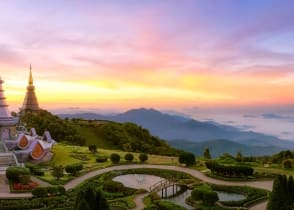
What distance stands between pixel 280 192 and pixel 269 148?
14526 cm

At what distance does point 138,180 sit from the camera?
154 feet

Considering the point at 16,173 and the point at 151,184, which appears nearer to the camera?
the point at 16,173

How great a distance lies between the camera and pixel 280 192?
Result: 29.0 m

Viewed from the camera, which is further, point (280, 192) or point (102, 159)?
point (102, 159)

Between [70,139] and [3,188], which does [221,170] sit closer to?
[3,188]

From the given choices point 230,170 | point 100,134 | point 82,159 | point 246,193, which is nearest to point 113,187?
point 246,193

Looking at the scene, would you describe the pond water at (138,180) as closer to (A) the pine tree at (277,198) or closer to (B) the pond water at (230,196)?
(B) the pond water at (230,196)

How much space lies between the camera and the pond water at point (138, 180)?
146 feet

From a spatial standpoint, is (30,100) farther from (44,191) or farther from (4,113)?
(44,191)

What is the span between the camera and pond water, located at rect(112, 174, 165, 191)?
4449cm

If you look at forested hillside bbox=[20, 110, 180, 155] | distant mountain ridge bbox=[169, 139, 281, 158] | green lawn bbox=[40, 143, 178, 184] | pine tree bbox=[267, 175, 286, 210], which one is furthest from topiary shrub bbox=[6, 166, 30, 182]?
distant mountain ridge bbox=[169, 139, 281, 158]

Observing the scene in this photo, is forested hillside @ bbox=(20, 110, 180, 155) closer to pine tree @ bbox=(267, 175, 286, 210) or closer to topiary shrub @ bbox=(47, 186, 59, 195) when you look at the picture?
topiary shrub @ bbox=(47, 186, 59, 195)

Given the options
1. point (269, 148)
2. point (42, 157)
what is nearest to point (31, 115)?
point (42, 157)

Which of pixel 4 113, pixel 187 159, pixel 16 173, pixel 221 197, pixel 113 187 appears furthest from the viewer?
pixel 4 113
